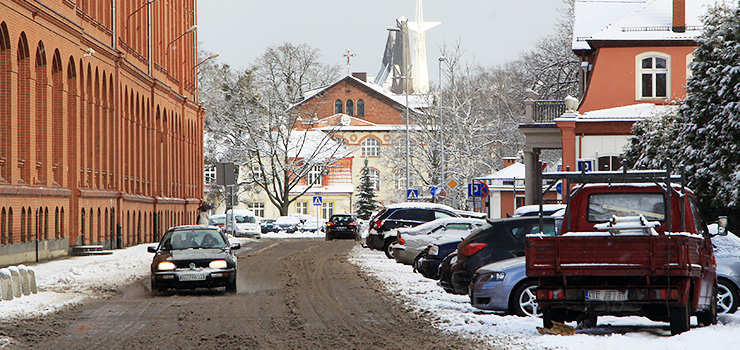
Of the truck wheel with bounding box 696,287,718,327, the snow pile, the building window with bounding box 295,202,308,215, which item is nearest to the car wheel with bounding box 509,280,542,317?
the snow pile

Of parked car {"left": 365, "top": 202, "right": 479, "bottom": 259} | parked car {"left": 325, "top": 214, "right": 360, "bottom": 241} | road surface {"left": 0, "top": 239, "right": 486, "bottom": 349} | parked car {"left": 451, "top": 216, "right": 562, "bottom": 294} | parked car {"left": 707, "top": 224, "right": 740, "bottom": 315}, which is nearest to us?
road surface {"left": 0, "top": 239, "right": 486, "bottom": 349}

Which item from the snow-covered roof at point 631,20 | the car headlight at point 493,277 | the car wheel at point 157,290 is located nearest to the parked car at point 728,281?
the car headlight at point 493,277

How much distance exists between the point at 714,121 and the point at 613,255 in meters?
13.5

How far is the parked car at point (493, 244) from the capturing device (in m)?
15.9

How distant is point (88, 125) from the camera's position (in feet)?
121

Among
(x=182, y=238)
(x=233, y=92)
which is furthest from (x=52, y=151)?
(x=233, y=92)

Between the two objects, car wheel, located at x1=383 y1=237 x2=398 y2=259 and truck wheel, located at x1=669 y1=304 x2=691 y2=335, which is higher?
truck wheel, located at x1=669 y1=304 x2=691 y2=335

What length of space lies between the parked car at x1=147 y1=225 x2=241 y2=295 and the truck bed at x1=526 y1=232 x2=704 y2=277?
29.1 feet

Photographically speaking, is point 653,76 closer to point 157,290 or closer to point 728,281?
point 157,290

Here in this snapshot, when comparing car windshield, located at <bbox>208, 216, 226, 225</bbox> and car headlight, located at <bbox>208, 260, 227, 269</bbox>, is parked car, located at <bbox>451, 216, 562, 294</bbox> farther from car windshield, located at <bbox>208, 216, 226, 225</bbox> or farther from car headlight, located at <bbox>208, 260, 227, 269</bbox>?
car windshield, located at <bbox>208, 216, 226, 225</bbox>

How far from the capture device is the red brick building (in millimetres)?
28234

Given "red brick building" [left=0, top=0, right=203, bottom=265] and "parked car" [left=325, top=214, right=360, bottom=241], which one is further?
"parked car" [left=325, top=214, right=360, bottom=241]

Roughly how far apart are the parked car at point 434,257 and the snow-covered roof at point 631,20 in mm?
17814

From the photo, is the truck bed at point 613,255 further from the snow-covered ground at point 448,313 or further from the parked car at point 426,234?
the parked car at point 426,234
